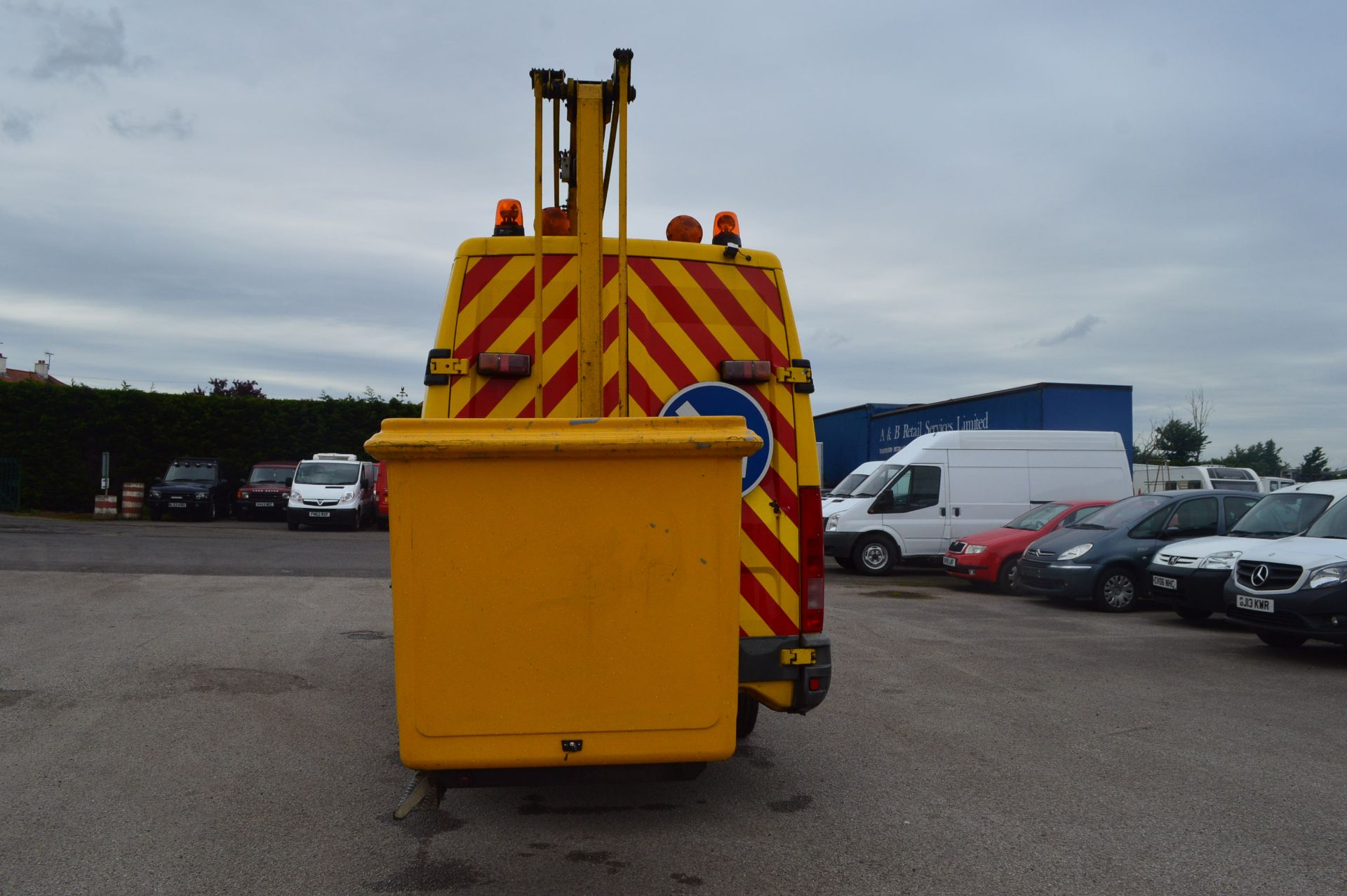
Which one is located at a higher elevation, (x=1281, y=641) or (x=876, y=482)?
(x=876, y=482)

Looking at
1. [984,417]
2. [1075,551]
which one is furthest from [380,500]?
[1075,551]

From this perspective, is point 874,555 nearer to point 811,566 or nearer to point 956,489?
point 956,489

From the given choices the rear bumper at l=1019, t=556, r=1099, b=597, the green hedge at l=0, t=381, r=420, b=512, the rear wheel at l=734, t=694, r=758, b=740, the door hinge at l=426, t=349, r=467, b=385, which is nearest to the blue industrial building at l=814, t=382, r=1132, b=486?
the rear bumper at l=1019, t=556, r=1099, b=597

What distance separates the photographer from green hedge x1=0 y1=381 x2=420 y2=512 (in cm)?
2747

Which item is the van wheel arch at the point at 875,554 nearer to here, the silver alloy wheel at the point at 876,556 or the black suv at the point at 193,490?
the silver alloy wheel at the point at 876,556

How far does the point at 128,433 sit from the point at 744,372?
2825 cm

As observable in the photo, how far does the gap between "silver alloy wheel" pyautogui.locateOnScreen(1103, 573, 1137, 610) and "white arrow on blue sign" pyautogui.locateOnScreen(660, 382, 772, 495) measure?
9223mm

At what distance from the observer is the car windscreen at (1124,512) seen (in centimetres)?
→ 1284

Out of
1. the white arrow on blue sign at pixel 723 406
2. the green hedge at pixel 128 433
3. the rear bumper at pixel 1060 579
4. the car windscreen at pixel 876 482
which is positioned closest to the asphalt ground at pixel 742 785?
the white arrow on blue sign at pixel 723 406

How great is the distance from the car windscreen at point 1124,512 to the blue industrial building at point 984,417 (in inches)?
192

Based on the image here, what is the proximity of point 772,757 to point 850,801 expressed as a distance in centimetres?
82

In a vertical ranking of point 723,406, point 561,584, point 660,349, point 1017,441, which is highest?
point 1017,441

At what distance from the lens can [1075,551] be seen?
12.3m

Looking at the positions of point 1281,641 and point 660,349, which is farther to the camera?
point 1281,641
